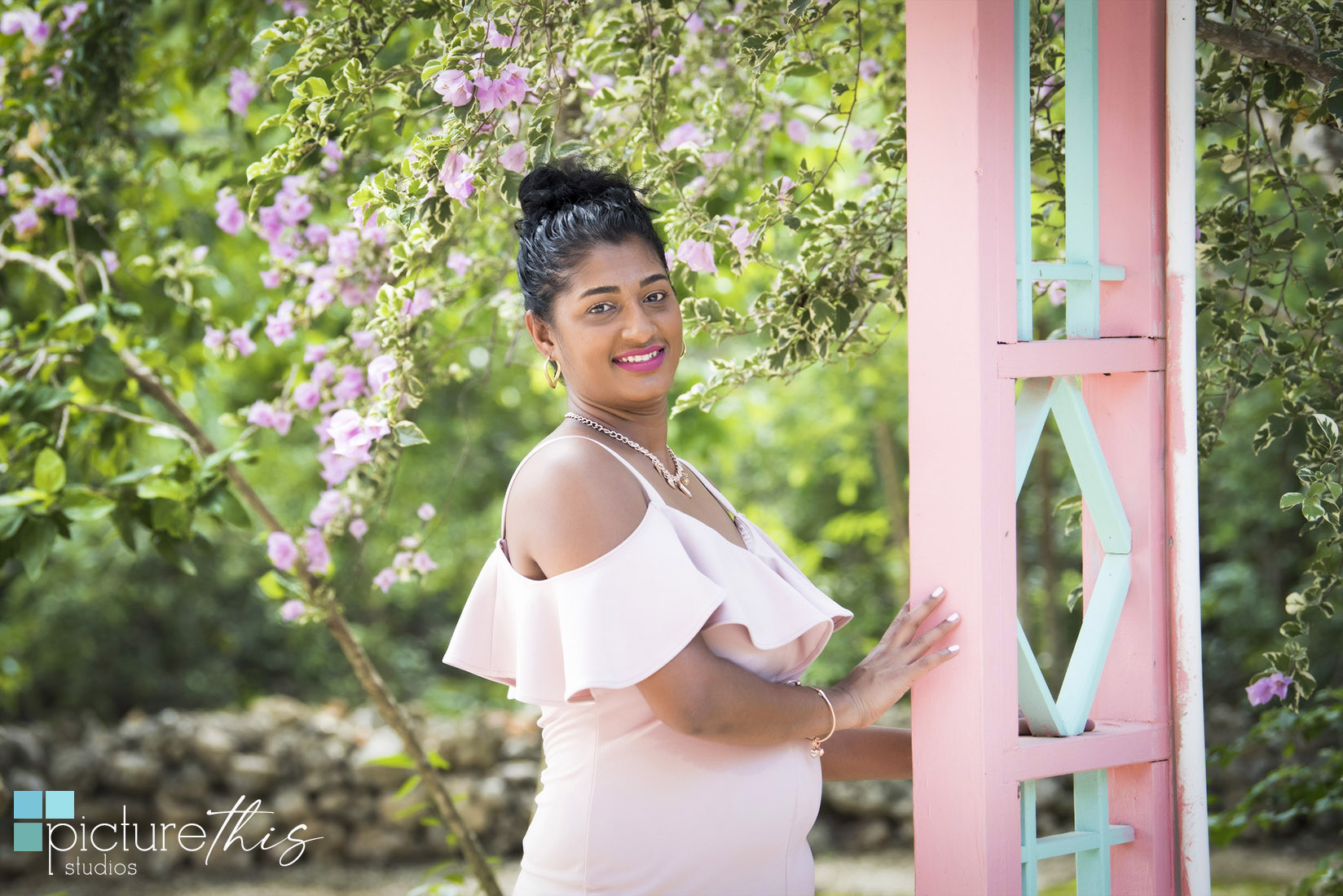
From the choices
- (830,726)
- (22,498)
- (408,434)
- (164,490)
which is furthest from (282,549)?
(830,726)

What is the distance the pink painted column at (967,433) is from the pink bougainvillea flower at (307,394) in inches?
73.5

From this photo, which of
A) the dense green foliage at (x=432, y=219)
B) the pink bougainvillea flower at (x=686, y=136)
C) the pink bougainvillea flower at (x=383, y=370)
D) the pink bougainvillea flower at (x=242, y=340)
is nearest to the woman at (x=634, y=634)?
the dense green foliage at (x=432, y=219)

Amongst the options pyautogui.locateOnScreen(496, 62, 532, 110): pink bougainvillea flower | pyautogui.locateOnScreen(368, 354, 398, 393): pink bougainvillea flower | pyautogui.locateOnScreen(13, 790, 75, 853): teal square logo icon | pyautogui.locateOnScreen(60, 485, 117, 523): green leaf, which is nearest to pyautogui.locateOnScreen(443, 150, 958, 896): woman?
pyautogui.locateOnScreen(496, 62, 532, 110): pink bougainvillea flower

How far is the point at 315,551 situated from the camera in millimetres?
3035

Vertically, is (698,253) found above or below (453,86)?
below

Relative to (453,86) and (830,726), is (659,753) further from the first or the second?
(453,86)

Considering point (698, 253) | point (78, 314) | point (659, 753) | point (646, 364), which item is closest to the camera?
point (659, 753)

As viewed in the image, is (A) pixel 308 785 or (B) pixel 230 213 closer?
(B) pixel 230 213

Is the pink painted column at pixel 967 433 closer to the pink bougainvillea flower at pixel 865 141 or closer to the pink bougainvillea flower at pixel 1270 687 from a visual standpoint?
the pink bougainvillea flower at pixel 1270 687

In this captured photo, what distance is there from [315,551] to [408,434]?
109 centimetres

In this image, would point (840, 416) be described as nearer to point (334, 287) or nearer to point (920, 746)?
point (334, 287)

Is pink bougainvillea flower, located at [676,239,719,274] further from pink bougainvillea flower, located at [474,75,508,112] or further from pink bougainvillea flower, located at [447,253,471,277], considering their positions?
pink bougainvillea flower, located at [447,253,471,277]

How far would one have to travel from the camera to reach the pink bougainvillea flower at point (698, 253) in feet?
7.48

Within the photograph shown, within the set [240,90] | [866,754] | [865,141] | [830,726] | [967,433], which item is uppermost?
[240,90]
